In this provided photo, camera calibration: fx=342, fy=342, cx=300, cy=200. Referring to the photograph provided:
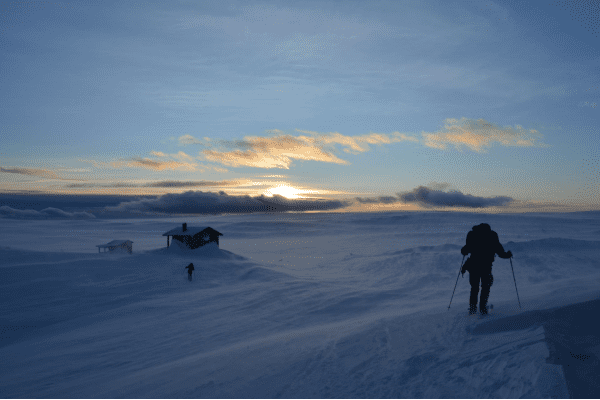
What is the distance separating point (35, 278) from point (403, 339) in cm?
2343

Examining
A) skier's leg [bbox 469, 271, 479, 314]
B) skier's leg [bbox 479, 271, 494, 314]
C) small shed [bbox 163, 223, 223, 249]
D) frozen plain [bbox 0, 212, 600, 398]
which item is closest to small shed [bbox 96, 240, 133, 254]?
small shed [bbox 163, 223, 223, 249]

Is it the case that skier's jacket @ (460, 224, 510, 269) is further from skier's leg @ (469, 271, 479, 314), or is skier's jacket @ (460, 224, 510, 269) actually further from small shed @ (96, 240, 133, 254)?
small shed @ (96, 240, 133, 254)

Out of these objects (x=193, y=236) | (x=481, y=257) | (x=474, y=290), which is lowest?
(x=193, y=236)

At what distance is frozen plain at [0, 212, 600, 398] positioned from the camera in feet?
18.0

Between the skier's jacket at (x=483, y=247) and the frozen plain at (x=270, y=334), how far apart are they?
1.16 meters

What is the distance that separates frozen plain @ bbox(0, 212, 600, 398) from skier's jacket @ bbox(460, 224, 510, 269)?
1156mm

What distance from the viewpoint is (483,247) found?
7.66 m

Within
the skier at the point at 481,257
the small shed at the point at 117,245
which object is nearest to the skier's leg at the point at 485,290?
the skier at the point at 481,257

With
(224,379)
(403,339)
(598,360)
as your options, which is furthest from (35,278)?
(598,360)

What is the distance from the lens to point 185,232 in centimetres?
3553

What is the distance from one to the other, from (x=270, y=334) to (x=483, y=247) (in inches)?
290

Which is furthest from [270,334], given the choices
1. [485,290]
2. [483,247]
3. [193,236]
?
[193,236]

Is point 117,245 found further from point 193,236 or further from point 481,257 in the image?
point 481,257

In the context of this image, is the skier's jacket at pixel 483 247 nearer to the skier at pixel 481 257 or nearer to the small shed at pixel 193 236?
the skier at pixel 481 257
